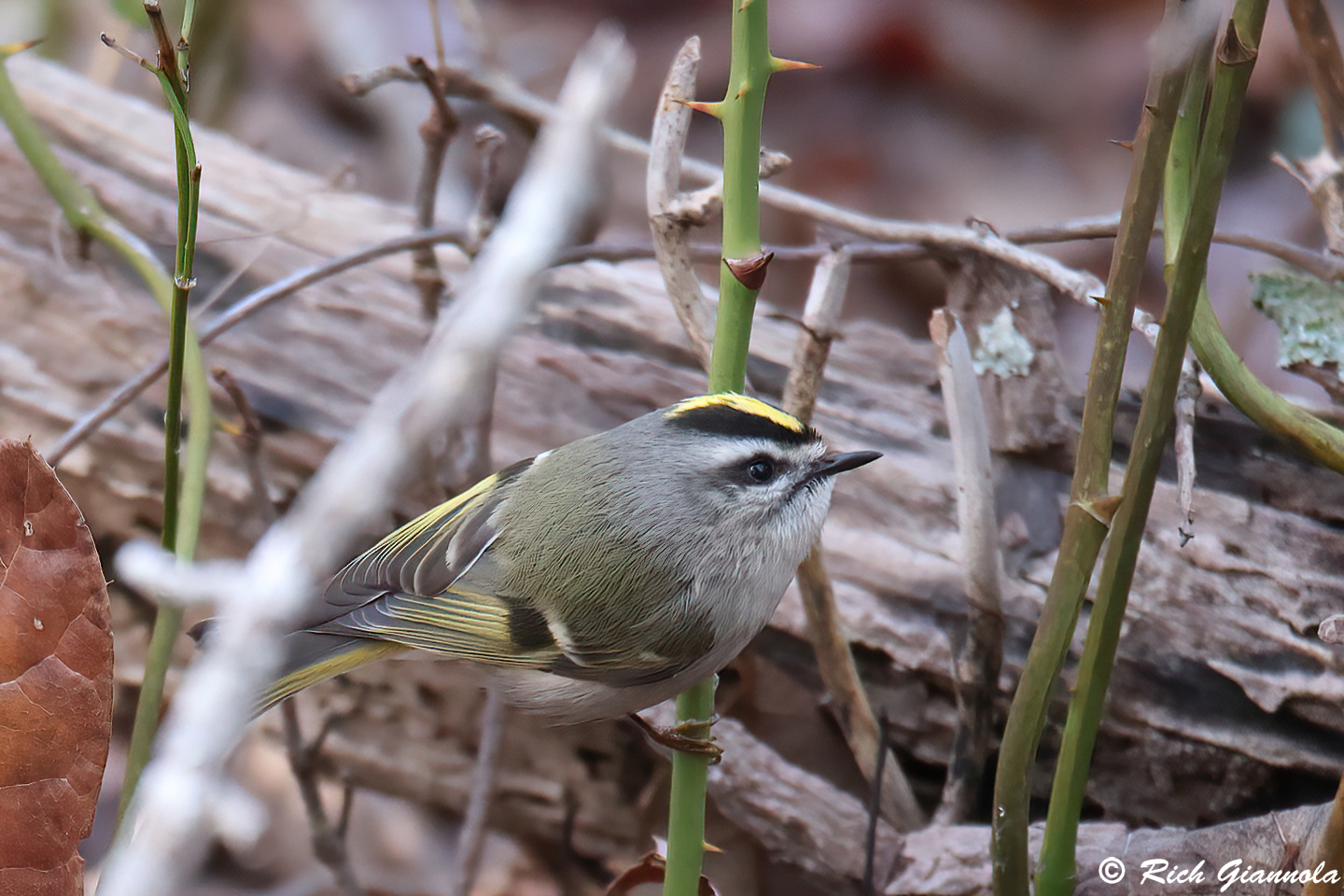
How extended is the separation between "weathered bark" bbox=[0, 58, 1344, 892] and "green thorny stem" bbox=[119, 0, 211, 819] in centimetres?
48

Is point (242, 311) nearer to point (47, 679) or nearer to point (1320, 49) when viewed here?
point (47, 679)

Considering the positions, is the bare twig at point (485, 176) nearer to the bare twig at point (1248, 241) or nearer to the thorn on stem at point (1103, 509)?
the bare twig at point (1248, 241)

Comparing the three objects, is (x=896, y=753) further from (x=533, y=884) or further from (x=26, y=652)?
(x=26, y=652)

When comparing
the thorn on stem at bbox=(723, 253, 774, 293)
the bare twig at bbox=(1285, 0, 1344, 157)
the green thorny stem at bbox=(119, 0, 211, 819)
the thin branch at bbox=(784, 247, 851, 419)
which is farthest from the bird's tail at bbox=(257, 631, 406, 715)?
the bare twig at bbox=(1285, 0, 1344, 157)

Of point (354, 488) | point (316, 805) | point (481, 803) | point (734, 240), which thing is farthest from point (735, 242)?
point (316, 805)

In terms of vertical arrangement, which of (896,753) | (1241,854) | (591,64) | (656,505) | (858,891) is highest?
(591,64)

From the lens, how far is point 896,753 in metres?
1.58

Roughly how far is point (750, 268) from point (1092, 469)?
340 mm

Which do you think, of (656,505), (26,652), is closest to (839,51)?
(656,505)

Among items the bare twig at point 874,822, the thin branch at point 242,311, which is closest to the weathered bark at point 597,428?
the bare twig at point 874,822

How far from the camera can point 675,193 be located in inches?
49.4

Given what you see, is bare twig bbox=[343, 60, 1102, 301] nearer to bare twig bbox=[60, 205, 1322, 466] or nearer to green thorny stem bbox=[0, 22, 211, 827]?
bare twig bbox=[60, 205, 1322, 466]

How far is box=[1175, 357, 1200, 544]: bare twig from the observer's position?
1.08 meters

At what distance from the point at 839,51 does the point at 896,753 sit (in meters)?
2.17
